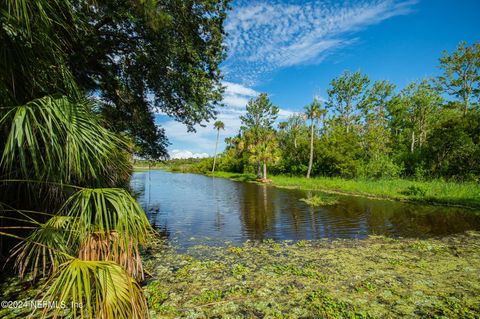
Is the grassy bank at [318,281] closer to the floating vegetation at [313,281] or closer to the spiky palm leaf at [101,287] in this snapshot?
the floating vegetation at [313,281]

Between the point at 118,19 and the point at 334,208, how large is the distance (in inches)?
595

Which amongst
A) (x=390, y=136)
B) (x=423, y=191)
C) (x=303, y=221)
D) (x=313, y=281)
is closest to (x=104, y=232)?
(x=313, y=281)

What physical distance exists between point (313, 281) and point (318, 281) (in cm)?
12

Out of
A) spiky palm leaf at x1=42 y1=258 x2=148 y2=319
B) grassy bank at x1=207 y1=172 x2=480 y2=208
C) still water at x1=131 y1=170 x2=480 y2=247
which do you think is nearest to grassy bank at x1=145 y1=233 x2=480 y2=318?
still water at x1=131 y1=170 x2=480 y2=247

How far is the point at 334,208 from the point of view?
1561 centimetres

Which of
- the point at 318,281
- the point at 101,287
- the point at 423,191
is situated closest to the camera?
the point at 101,287

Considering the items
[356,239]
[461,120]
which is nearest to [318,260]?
[356,239]

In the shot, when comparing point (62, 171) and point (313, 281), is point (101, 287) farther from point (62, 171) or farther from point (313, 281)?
point (313, 281)

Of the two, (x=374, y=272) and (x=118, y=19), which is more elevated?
(x=118, y=19)

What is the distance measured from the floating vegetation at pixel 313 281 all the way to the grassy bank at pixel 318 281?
19 mm

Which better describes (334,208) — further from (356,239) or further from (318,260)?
(318,260)

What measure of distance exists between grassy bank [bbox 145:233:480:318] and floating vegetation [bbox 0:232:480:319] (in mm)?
19

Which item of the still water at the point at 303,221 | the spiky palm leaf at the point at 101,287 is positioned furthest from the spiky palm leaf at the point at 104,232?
the still water at the point at 303,221

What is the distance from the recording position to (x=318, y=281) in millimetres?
5617
